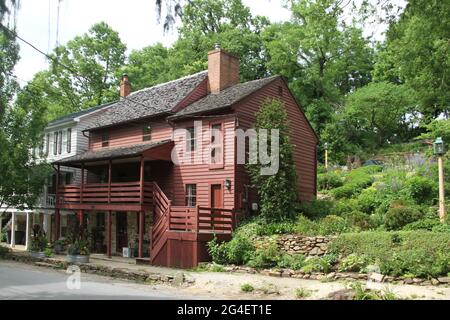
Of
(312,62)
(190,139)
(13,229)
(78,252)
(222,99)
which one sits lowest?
(78,252)

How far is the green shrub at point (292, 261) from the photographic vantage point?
16.0 m

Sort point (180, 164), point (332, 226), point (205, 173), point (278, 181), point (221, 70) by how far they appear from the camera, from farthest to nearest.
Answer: point (221, 70) < point (180, 164) < point (205, 173) < point (278, 181) < point (332, 226)

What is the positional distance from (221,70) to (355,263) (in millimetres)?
13476

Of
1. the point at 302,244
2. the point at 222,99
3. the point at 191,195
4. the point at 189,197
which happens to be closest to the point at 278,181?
the point at 302,244

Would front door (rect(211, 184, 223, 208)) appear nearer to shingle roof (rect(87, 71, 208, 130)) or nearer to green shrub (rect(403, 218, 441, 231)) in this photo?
shingle roof (rect(87, 71, 208, 130))

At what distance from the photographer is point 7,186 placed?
83.9 feet

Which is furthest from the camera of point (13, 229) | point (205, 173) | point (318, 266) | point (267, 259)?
point (13, 229)

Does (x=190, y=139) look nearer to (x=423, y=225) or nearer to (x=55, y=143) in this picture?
(x=423, y=225)

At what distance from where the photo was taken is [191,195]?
910 inches

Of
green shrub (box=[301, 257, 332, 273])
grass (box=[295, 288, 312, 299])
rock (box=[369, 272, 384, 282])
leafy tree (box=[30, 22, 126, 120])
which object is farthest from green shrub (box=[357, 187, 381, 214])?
leafy tree (box=[30, 22, 126, 120])

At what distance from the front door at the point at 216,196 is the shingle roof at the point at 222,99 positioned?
3.46 metres

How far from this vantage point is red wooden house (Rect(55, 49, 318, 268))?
19969 millimetres

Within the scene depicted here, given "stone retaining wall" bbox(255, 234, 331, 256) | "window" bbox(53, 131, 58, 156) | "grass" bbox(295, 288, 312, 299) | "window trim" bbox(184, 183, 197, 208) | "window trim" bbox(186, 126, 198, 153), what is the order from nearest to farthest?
"grass" bbox(295, 288, 312, 299) → "stone retaining wall" bbox(255, 234, 331, 256) → "window trim" bbox(184, 183, 197, 208) → "window trim" bbox(186, 126, 198, 153) → "window" bbox(53, 131, 58, 156)

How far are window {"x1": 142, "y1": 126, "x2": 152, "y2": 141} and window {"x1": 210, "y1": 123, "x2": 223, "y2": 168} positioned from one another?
4311mm
